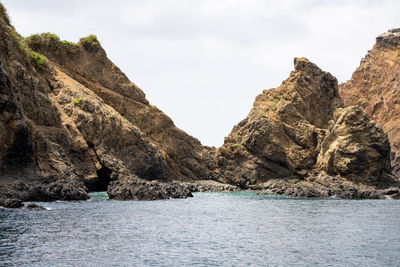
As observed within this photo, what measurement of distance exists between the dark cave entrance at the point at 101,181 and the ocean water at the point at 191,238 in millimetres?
31060

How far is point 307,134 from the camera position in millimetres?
104188

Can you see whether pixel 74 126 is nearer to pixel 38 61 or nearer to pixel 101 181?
pixel 101 181

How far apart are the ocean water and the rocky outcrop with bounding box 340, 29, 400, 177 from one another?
110 m

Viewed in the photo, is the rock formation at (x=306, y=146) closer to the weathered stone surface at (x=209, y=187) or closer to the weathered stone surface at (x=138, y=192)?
the weathered stone surface at (x=209, y=187)

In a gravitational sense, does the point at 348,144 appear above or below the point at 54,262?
above

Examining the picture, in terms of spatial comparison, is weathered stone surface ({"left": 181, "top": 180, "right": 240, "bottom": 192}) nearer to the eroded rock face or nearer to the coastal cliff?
the coastal cliff

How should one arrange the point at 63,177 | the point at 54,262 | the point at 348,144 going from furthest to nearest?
1. the point at 348,144
2. the point at 63,177
3. the point at 54,262

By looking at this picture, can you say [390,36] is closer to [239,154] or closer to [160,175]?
[239,154]

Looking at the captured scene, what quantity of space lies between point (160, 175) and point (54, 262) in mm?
69574

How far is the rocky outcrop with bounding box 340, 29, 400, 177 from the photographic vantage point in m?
143

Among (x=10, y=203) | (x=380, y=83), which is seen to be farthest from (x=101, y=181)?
(x=380, y=83)

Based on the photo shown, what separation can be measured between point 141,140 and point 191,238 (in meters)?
60.5

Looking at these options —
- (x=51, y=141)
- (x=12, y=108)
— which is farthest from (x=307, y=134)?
(x=12, y=108)

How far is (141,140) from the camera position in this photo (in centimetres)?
8838
